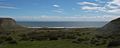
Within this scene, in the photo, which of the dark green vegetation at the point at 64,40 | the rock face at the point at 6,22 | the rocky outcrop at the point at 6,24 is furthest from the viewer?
the rock face at the point at 6,22

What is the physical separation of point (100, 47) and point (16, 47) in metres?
10.0

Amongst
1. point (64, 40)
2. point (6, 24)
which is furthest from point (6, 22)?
point (64, 40)

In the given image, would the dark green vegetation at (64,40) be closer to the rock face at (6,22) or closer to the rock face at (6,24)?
the rock face at (6,24)

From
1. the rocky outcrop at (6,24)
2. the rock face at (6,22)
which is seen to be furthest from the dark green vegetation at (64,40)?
the rock face at (6,22)

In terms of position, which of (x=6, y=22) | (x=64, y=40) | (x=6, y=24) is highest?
(x=6, y=22)

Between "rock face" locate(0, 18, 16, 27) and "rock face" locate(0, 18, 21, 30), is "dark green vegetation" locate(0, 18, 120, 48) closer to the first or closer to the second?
"rock face" locate(0, 18, 21, 30)

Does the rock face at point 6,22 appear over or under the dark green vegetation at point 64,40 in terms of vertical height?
over

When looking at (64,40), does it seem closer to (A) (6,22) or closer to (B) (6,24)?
(B) (6,24)

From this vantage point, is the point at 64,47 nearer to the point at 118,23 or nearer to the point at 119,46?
the point at 119,46

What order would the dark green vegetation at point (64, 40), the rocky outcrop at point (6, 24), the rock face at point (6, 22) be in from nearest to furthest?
the dark green vegetation at point (64, 40) → the rocky outcrop at point (6, 24) → the rock face at point (6, 22)

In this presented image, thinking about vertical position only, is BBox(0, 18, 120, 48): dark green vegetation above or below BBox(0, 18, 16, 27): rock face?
below

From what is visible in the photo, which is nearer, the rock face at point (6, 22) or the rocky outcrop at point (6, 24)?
the rocky outcrop at point (6, 24)

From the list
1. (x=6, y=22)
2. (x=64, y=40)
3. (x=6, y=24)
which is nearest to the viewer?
(x=64, y=40)

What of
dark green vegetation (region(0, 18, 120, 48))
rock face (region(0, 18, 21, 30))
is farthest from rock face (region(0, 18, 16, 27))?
dark green vegetation (region(0, 18, 120, 48))
